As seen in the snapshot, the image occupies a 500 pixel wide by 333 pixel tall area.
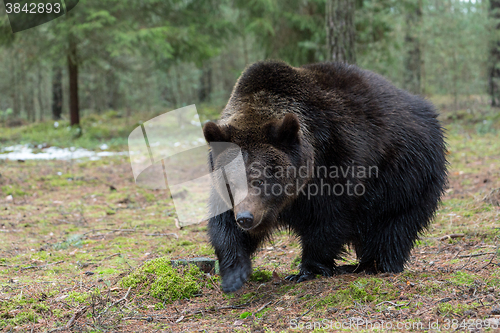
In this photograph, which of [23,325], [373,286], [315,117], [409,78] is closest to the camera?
[23,325]

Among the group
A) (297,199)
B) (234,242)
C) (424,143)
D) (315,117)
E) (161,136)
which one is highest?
(315,117)

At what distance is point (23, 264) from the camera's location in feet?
16.3

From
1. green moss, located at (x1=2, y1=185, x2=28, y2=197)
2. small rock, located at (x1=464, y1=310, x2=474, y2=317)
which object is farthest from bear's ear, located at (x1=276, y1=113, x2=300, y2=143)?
green moss, located at (x1=2, y1=185, x2=28, y2=197)

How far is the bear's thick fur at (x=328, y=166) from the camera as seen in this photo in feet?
13.0

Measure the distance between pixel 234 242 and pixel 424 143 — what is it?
2.62m

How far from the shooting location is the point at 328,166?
4.35m

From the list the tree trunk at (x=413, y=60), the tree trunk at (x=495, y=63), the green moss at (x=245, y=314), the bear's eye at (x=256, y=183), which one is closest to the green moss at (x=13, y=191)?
the bear's eye at (x=256, y=183)

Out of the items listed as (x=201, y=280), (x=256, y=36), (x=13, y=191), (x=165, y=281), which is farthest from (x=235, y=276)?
(x=256, y=36)

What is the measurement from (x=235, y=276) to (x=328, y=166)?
148 centimetres

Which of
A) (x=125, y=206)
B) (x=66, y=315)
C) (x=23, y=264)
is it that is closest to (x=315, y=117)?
(x=66, y=315)

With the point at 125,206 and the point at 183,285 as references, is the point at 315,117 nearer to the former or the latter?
the point at 183,285

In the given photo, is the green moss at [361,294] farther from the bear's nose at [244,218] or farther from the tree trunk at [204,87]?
the tree trunk at [204,87]

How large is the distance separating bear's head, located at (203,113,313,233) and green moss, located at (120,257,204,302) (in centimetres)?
85

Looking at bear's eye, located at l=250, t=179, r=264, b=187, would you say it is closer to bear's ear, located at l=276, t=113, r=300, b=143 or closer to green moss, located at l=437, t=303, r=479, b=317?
bear's ear, located at l=276, t=113, r=300, b=143
